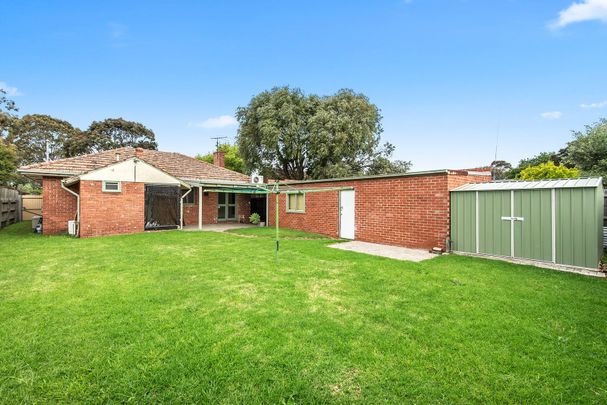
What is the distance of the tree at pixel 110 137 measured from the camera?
109 feet

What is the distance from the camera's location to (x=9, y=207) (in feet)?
53.5

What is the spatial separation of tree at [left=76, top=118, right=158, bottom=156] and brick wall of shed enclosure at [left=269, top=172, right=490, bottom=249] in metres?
32.2

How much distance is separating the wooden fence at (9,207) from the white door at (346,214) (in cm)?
1627

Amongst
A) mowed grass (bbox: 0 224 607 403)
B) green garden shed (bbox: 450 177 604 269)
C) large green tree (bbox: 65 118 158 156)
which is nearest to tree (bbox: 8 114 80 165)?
large green tree (bbox: 65 118 158 156)

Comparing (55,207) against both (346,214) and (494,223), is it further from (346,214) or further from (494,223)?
(494,223)

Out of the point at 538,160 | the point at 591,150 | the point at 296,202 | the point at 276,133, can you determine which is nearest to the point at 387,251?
the point at 296,202

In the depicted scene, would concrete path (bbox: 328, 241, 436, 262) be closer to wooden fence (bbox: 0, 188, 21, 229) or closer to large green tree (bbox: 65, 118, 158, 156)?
wooden fence (bbox: 0, 188, 21, 229)

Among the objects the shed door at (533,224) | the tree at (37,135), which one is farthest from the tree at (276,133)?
the tree at (37,135)

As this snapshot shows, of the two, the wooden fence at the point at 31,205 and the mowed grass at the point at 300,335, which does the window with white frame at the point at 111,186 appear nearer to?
the mowed grass at the point at 300,335

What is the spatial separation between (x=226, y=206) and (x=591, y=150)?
19554 millimetres

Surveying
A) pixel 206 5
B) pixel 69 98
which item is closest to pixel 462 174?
pixel 206 5

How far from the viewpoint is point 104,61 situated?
51.2 feet

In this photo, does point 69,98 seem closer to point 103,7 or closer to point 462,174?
point 103,7

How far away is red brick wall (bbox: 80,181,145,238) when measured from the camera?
Answer: 37.7 ft
